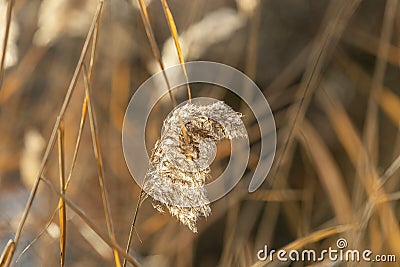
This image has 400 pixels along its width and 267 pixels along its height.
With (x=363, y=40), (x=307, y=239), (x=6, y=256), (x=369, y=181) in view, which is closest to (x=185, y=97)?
(x=363, y=40)

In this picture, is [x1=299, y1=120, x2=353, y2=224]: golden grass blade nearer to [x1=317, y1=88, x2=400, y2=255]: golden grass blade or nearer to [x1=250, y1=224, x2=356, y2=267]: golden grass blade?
[x1=317, y1=88, x2=400, y2=255]: golden grass blade

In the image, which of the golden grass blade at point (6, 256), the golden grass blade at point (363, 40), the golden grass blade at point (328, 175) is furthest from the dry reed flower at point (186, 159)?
the golden grass blade at point (363, 40)

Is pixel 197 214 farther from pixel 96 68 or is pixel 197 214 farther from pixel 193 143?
pixel 96 68

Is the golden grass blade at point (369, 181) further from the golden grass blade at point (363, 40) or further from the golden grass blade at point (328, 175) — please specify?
the golden grass blade at point (363, 40)

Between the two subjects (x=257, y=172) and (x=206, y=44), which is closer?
(x=257, y=172)

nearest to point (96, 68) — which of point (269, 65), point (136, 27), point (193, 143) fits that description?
point (136, 27)

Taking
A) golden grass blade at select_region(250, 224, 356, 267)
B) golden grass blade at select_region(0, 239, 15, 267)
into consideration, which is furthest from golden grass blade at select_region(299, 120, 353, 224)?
golden grass blade at select_region(0, 239, 15, 267)
